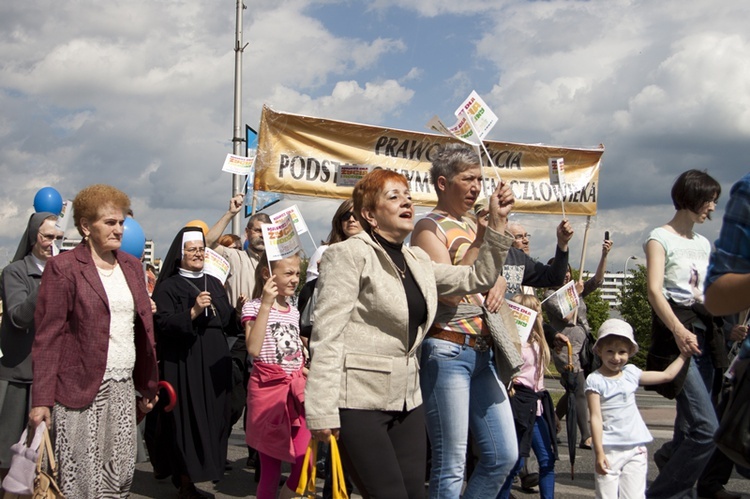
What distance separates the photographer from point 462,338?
434 cm

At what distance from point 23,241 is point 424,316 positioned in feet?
10.8

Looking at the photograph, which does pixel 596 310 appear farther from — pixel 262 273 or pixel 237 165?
pixel 262 273

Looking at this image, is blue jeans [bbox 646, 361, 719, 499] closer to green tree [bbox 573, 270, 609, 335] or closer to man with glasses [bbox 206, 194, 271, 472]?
man with glasses [bbox 206, 194, 271, 472]

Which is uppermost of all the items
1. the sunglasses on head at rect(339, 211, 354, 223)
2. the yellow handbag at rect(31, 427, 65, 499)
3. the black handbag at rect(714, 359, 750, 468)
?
the sunglasses on head at rect(339, 211, 354, 223)

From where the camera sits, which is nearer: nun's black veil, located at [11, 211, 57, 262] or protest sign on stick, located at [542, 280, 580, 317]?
nun's black veil, located at [11, 211, 57, 262]

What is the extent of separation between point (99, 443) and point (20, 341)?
1709 mm

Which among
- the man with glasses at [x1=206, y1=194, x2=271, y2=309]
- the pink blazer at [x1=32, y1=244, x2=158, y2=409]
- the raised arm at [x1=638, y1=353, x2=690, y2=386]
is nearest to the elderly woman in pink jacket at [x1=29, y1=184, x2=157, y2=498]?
the pink blazer at [x1=32, y1=244, x2=158, y2=409]

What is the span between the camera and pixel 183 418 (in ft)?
21.3

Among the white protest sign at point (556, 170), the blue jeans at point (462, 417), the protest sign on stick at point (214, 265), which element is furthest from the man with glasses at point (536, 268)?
the protest sign on stick at point (214, 265)

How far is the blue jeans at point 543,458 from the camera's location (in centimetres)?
586

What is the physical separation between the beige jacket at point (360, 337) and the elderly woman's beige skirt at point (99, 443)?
1463mm

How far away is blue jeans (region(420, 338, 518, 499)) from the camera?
Result: 4.25 metres

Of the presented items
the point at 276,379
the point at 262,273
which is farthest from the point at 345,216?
the point at 276,379

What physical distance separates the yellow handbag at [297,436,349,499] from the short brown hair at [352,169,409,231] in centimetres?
105
